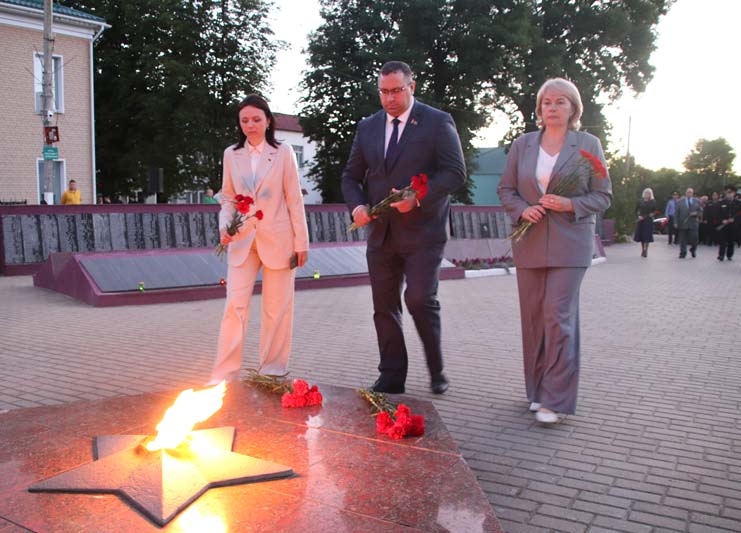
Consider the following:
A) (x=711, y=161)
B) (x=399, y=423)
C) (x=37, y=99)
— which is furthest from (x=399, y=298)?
(x=711, y=161)

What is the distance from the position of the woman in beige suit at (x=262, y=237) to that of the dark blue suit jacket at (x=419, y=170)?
579mm

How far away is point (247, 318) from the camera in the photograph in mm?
5344

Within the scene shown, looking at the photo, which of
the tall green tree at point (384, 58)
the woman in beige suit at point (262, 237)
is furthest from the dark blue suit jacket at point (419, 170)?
the tall green tree at point (384, 58)

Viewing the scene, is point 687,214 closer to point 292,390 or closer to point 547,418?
point 547,418

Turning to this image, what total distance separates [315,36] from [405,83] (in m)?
32.2

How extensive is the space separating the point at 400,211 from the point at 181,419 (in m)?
2.25

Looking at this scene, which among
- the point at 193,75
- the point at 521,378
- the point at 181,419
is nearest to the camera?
the point at 181,419

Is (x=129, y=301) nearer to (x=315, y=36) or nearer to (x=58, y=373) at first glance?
(x=58, y=373)

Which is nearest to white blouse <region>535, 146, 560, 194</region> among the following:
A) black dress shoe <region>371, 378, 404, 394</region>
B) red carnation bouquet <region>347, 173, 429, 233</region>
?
red carnation bouquet <region>347, 173, 429, 233</region>

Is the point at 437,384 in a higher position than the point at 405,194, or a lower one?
lower

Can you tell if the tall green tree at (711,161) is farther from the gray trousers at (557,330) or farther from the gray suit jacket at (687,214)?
the gray trousers at (557,330)

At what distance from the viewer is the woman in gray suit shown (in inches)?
187

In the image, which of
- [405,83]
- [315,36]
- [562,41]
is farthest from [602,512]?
[562,41]

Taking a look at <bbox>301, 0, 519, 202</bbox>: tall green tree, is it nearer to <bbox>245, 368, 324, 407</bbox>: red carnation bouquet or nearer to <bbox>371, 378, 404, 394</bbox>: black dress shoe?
<bbox>371, 378, 404, 394</bbox>: black dress shoe
